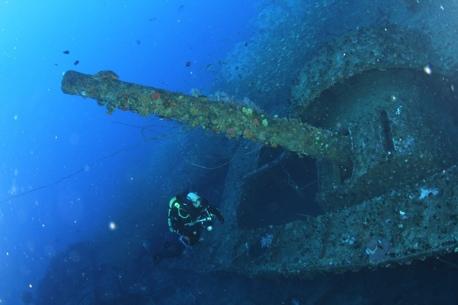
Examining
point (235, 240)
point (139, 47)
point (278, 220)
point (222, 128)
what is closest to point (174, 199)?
point (235, 240)

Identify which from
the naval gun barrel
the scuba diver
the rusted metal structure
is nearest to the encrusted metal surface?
the rusted metal structure

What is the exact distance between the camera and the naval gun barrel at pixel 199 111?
4.87m

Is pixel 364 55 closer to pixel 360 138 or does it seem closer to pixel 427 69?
pixel 427 69

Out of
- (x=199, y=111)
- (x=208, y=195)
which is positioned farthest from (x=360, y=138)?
(x=208, y=195)

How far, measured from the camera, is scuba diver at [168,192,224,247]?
7004mm

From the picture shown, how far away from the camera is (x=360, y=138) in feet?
18.0

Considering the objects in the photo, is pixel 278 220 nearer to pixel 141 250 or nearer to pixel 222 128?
Answer: pixel 222 128

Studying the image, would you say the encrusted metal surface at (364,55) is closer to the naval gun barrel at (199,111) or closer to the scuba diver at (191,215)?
the naval gun barrel at (199,111)

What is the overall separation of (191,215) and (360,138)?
10.4ft

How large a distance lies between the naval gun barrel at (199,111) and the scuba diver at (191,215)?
2.21 metres

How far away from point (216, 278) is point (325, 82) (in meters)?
5.13

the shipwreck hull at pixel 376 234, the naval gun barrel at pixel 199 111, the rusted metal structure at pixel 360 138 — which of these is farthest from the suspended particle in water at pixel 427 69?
the shipwreck hull at pixel 376 234

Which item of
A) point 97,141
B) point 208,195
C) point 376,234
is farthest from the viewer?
point 97,141

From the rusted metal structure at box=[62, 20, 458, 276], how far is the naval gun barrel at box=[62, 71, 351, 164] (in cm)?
1
